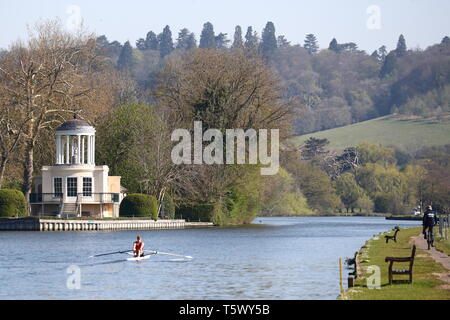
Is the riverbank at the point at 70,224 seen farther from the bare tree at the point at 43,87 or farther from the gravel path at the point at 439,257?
the gravel path at the point at 439,257

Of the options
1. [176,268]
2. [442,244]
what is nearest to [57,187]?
[176,268]

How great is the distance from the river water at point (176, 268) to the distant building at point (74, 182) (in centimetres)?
1355

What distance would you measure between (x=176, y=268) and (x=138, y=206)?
44161mm

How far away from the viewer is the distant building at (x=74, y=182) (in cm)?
9000

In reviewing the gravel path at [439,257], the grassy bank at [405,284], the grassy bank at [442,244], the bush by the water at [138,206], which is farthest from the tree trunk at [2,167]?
the grassy bank at [405,284]

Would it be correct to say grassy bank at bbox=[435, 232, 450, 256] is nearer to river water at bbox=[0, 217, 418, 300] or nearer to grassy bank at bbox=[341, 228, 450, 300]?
grassy bank at bbox=[341, 228, 450, 300]

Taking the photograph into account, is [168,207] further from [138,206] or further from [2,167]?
[2,167]

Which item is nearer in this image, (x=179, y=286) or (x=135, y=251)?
(x=179, y=286)

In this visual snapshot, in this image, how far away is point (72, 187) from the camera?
297ft

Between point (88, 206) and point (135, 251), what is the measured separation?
40.4 metres

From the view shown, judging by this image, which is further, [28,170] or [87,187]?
[28,170]

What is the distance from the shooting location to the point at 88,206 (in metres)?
92.6
